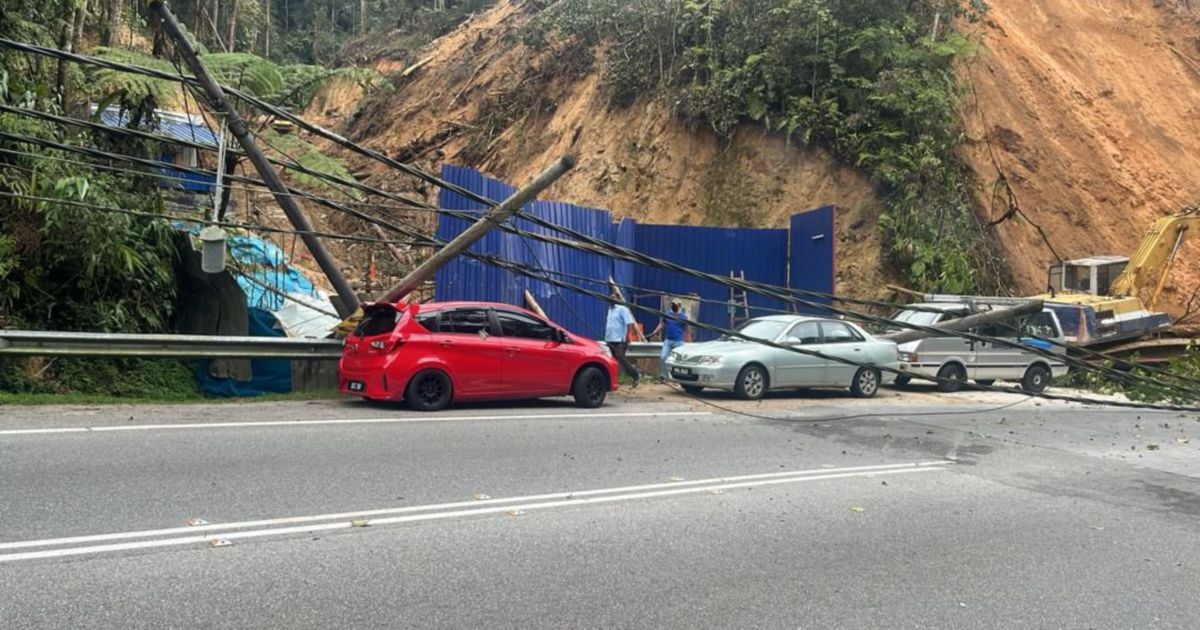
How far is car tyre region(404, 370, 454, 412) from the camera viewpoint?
433 inches

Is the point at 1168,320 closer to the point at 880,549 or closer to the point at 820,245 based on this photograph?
the point at 820,245

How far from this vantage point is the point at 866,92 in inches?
832

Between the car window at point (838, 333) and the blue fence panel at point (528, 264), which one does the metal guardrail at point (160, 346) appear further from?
the car window at point (838, 333)

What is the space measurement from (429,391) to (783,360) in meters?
6.25

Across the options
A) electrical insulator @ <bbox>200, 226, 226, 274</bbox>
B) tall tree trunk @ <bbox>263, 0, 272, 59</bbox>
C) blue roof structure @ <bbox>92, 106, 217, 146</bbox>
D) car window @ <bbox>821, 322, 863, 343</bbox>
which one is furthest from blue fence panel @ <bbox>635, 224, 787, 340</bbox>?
tall tree trunk @ <bbox>263, 0, 272, 59</bbox>

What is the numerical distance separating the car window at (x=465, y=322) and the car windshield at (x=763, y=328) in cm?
494

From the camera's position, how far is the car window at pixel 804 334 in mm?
14773

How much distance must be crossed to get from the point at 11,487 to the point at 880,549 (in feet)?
20.4

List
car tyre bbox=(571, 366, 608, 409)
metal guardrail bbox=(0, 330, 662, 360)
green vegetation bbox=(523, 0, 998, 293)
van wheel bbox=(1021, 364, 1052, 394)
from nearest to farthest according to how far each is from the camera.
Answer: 1. metal guardrail bbox=(0, 330, 662, 360)
2. car tyre bbox=(571, 366, 608, 409)
3. van wheel bbox=(1021, 364, 1052, 394)
4. green vegetation bbox=(523, 0, 998, 293)

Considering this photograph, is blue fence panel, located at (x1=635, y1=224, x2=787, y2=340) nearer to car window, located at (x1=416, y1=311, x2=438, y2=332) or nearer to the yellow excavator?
the yellow excavator

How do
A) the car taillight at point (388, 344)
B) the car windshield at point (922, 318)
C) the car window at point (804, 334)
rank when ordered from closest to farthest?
1. the car taillight at point (388, 344)
2. the car window at point (804, 334)
3. the car windshield at point (922, 318)

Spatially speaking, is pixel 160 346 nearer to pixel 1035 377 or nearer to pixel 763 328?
pixel 763 328

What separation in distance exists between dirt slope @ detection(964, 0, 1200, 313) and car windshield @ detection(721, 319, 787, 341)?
1066 centimetres

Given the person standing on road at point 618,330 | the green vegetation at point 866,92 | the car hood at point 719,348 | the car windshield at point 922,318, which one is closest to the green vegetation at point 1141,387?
the car windshield at point 922,318
